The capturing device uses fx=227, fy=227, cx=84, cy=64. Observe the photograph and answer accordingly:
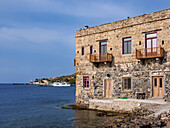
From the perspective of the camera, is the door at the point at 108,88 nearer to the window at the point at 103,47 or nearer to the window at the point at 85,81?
the window at the point at 85,81

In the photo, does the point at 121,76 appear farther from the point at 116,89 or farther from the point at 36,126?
the point at 36,126

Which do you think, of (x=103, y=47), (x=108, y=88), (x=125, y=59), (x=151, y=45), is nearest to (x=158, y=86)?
(x=151, y=45)

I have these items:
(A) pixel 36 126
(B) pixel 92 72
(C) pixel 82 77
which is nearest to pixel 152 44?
(B) pixel 92 72

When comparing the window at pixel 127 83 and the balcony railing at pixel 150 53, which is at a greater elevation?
the balcony railing at pixel 150 53

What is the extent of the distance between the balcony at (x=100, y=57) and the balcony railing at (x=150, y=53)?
3345 mm

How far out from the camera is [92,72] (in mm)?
25656

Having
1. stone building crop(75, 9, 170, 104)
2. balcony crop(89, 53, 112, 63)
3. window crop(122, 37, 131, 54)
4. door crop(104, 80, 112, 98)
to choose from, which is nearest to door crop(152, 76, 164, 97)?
stone building crop(75, 9, 170, 104)

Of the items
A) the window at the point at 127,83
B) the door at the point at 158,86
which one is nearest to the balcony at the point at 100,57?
the window at the point at 127,83

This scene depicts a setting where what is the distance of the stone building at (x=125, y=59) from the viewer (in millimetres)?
20625

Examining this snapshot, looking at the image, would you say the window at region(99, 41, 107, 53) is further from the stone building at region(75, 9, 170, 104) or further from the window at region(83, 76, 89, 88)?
the window at region(83, 76, 89, 88)

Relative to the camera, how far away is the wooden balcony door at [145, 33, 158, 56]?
20797mm

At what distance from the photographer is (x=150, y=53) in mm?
20922

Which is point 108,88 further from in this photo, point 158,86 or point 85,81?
point 158,86

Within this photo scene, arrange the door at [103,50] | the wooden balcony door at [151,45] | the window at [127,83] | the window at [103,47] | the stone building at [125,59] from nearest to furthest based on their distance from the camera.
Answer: the stone building at [125,59] → the wooden balcony door at [151,45] → the window at [127,83] → the door at [103,50] → the window at [103,47]
